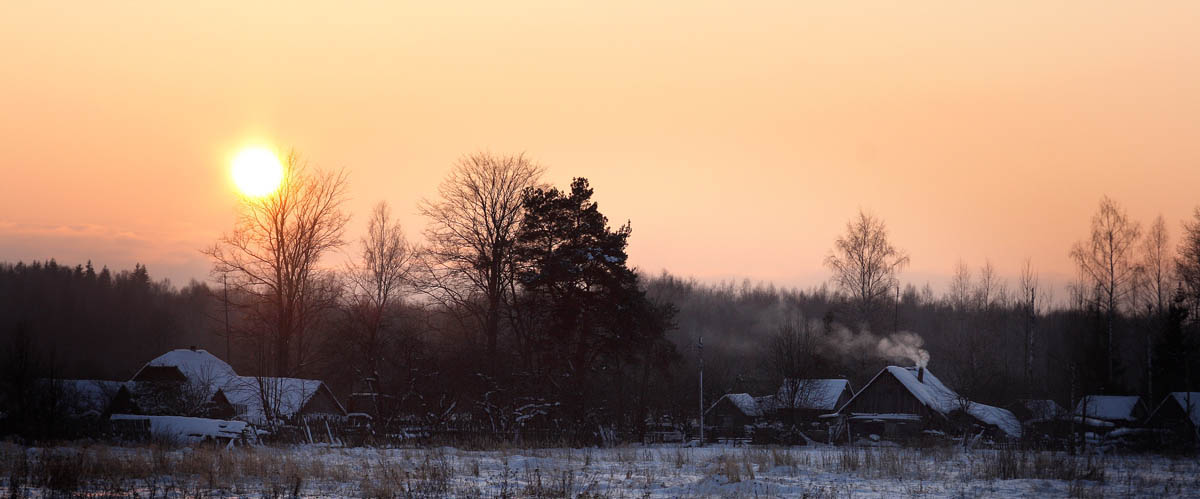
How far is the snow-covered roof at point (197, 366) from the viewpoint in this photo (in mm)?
51500

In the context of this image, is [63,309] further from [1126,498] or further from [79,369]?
[1126,498]

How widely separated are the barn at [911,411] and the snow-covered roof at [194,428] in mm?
33046

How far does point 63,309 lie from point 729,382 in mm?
76693

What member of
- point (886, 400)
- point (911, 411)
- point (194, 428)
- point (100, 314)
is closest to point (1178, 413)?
point (911, 411)

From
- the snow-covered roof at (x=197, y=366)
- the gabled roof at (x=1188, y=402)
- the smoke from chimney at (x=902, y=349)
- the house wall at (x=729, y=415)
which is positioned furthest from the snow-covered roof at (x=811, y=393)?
the snow-covered roof at (x=197, y=366)

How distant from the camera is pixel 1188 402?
162 feet

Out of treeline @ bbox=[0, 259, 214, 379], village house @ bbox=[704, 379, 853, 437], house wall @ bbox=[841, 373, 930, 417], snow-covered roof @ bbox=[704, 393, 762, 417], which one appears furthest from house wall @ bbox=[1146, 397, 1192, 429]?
treeline @ bbox=[0, 259, 214, 379]

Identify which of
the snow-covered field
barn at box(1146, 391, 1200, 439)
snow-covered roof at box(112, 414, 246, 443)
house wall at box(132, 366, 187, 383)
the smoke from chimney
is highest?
the smoke from chimney

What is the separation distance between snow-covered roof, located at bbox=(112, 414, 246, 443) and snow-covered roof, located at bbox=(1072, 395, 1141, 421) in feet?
165

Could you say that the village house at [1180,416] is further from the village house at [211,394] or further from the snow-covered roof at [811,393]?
the village house at [211,394]

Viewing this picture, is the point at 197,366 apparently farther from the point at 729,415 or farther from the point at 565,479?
the point at 565,479

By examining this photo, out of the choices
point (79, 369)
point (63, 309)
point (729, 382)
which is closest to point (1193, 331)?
point (729, 382)

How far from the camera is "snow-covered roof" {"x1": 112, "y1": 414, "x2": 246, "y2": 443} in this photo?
33.6 metres

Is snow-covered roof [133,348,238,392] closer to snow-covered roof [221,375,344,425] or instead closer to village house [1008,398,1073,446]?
snow-covered roof [221,375,344,425]
